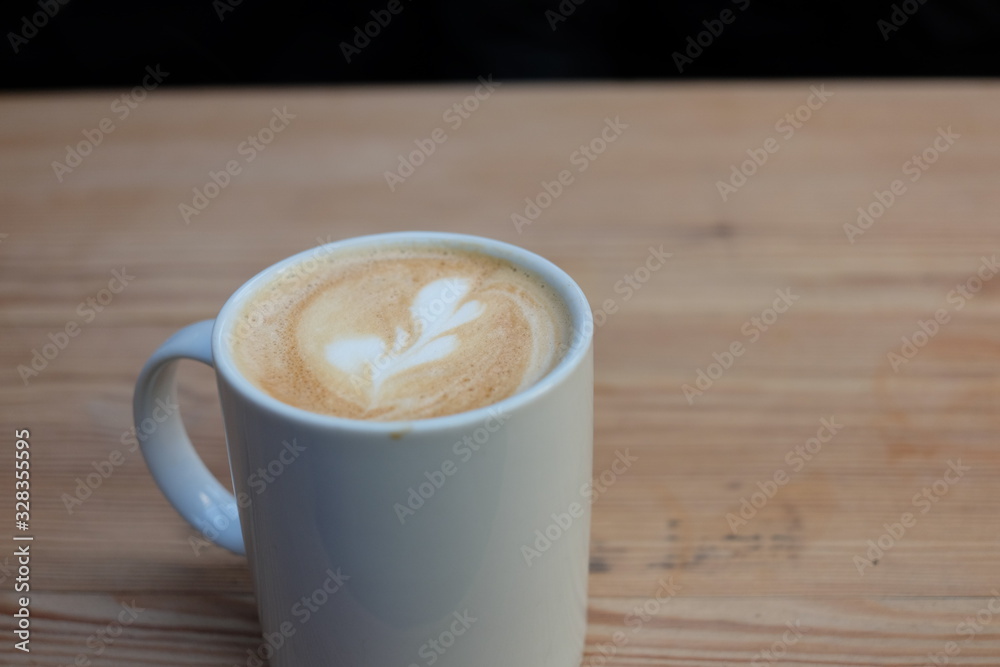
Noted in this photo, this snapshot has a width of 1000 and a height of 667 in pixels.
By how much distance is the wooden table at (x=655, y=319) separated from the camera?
60cm

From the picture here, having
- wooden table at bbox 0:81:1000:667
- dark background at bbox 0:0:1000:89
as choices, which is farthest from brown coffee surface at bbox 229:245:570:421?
dark background at bbox 0:0:1000:89

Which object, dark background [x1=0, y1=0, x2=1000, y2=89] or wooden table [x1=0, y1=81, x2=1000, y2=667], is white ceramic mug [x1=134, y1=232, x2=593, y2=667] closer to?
wooden table [x1=0, y1=81, x2=1000, y2=667]

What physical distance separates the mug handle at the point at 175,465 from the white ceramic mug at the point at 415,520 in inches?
1.4

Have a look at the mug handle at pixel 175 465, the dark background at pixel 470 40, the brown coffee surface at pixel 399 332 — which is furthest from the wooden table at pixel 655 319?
the dark background at pixel 470 40

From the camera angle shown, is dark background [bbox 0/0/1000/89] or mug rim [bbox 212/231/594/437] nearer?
mug rim [bbox 212/231/594/437]

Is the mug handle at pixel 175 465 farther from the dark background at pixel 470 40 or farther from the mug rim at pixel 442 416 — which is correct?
the dark background at pixel 470 40

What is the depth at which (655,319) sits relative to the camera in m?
0.88

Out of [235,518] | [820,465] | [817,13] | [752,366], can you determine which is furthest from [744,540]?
[817,13]

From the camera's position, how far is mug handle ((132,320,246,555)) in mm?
564

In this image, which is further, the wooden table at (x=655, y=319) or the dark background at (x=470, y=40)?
the dark background at (x=470, y=40)

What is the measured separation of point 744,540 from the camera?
649 millimetres

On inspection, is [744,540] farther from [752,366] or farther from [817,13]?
[817,13]

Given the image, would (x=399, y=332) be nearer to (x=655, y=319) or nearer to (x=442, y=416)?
(x=442, y=416)

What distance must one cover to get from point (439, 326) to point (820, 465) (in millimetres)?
337
